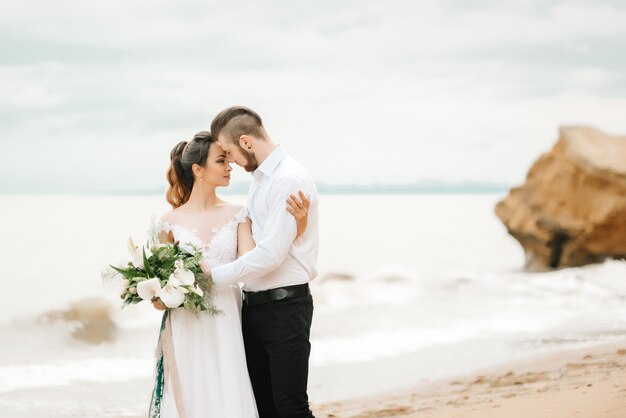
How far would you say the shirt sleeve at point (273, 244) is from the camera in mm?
4277

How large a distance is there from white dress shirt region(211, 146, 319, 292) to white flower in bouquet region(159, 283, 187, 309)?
0.71ft

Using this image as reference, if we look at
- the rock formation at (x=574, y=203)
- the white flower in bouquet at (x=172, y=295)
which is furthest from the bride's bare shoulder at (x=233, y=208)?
the rock formation at (x=574, y=203)

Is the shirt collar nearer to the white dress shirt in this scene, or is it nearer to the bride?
the white dress shirt

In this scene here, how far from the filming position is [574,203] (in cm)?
1377

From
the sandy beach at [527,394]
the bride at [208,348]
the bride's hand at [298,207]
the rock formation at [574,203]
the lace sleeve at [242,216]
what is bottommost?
the sandy beach at [527,394]

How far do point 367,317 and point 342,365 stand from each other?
10.6 feet

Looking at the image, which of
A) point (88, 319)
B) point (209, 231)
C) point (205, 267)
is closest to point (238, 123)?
point (209, 231)

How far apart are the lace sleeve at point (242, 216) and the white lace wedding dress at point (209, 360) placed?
0.10 metres

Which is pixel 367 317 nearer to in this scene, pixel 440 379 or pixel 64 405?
pixel 440 379

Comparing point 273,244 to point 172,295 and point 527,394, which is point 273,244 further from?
point 527,394

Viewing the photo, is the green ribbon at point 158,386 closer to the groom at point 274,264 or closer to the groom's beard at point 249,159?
the groom at point 274,264

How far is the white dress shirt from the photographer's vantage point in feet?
14.1

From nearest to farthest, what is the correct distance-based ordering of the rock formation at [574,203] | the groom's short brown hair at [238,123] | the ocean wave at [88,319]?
the groom's short brown hair at [238,123], the ocean wave at [88,319], the rock formation at [574,203]

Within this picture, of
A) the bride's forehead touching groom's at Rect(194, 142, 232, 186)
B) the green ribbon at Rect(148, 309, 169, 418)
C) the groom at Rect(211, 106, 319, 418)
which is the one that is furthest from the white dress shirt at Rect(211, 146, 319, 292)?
the green ribbon at Rect(148, 309, 169, 418)
